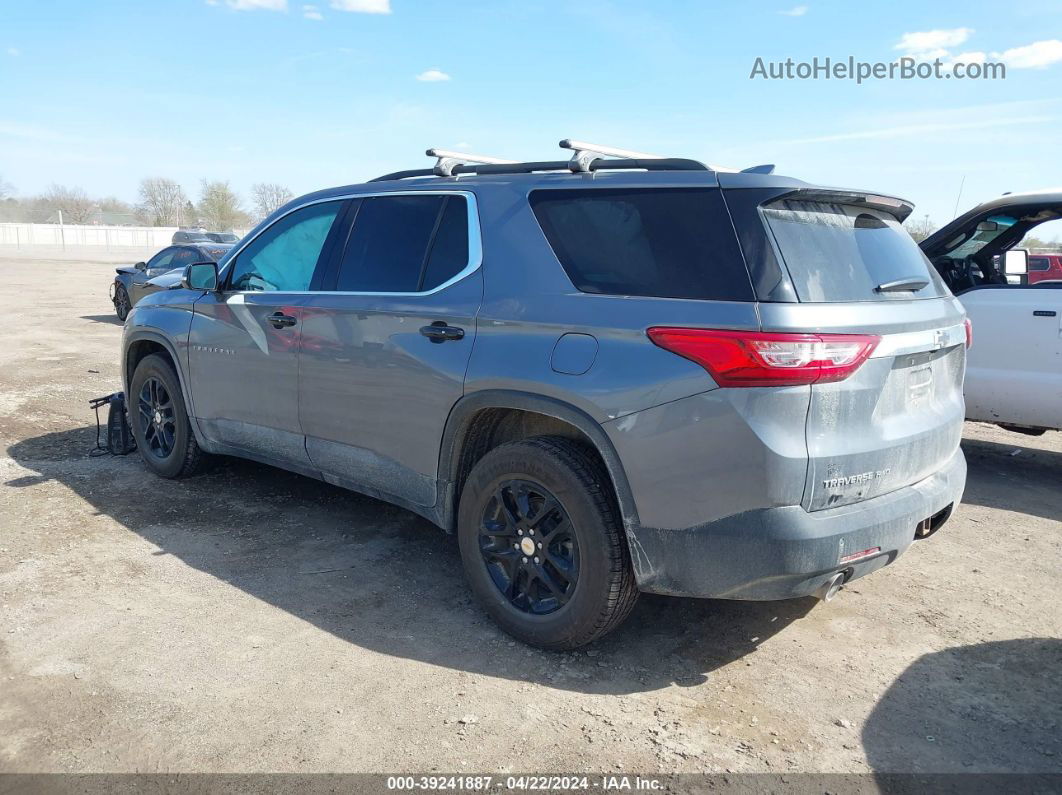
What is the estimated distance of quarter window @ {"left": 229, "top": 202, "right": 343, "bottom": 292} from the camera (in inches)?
184

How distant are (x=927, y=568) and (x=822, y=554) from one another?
2019 mm

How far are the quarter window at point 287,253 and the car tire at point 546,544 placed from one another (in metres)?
1.72

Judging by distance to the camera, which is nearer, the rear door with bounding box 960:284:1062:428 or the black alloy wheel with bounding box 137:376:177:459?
the black alloy wheel with bounding box 137:376:177:459

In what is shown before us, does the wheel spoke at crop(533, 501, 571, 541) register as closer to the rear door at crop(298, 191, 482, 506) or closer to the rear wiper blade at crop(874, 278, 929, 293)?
the rear door at crop(298, 191, 482, 506)

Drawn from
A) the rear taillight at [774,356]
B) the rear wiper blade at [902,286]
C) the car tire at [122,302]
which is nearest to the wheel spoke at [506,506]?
the rear taillight at [774,356]

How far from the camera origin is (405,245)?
4.21 metres

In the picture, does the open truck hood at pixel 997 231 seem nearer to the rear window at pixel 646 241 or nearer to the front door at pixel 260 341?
the rear window at pixel 646 241

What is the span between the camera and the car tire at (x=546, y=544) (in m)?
3.31

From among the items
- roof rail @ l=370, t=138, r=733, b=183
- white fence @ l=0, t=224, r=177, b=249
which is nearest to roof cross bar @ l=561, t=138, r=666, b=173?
roof rail @ l=370, t=138, r=733, b=183

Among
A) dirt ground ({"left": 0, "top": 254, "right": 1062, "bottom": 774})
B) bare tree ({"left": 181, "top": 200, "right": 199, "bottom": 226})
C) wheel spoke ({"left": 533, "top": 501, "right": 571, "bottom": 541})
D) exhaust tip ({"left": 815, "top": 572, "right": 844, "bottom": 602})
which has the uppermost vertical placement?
bare tree ({"left": 181, "top": 200, "right": 199, "bottom": 226})

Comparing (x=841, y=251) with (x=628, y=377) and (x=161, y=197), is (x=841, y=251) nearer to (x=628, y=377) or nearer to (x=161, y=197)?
(x=628, y=377)

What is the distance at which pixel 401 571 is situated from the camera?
4414mm

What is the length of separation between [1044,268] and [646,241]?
6.17 metres

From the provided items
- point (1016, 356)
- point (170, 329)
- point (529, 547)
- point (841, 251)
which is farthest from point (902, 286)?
point (170, 329)
